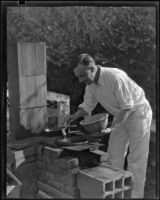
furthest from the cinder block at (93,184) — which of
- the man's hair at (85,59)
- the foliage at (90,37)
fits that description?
the man's hair at (85,59)

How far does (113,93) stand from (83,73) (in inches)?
8.4

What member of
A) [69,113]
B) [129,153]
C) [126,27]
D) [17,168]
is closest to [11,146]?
[17,168]

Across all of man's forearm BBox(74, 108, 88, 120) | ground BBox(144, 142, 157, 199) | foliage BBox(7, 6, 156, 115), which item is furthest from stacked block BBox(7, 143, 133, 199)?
foliage BBox(7, 6, 156, 115)

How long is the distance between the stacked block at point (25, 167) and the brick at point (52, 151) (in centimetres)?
8

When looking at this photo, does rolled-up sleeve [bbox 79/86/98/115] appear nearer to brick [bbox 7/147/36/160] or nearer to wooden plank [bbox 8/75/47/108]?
wooden plank [bbox 8/75/47/108]

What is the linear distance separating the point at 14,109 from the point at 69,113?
326 millimetres

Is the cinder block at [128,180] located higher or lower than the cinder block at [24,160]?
lower

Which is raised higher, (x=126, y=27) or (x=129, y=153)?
(x=126, y=27)

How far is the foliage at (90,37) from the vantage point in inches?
99.7

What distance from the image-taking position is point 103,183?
2.45 m

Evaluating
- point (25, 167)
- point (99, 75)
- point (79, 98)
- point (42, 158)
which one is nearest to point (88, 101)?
point (79, 98)

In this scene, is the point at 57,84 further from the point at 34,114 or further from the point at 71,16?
the point at 71,16

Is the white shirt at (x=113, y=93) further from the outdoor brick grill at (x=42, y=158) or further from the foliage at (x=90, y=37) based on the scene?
the outdoor brick grill at (x=42, y=158)

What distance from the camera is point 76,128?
2.64m
